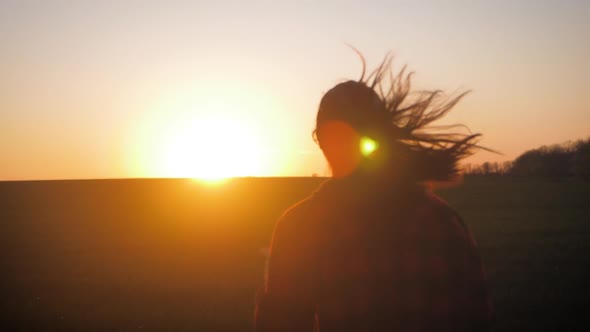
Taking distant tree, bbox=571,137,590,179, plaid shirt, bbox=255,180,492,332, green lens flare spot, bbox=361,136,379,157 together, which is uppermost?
distant tree, bbox=571,137,590,179

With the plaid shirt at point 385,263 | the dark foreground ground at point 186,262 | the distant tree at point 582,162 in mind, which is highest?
the distant tree at point 582,162

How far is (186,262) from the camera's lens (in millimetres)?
14828

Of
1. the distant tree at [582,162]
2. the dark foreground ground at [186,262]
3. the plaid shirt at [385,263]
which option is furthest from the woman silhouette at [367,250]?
the distant tree at [582,162]

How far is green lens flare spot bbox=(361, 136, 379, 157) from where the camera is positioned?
1864 mm

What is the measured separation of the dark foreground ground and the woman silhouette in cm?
628

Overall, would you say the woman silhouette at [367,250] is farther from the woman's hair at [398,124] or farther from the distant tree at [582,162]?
the distant tree at [582,162]

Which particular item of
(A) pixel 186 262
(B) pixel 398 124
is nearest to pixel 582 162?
(A) pixel 186 262

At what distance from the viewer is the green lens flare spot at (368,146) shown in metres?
1.86

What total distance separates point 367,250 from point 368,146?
43 centimetres

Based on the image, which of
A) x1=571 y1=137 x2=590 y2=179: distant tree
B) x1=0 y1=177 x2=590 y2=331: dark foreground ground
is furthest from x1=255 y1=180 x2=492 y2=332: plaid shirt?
x1=571 y1=137 x2=590 y2=179: distant tree

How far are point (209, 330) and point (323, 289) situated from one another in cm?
657

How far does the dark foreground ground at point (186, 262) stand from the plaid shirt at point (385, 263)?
20.6 feet

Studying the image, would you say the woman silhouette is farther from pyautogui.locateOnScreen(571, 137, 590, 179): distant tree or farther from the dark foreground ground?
pyautogui.locateOnScreen(571, 137, 590, 179): distant tree

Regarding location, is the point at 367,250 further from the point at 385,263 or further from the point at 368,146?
the point at 368,146
